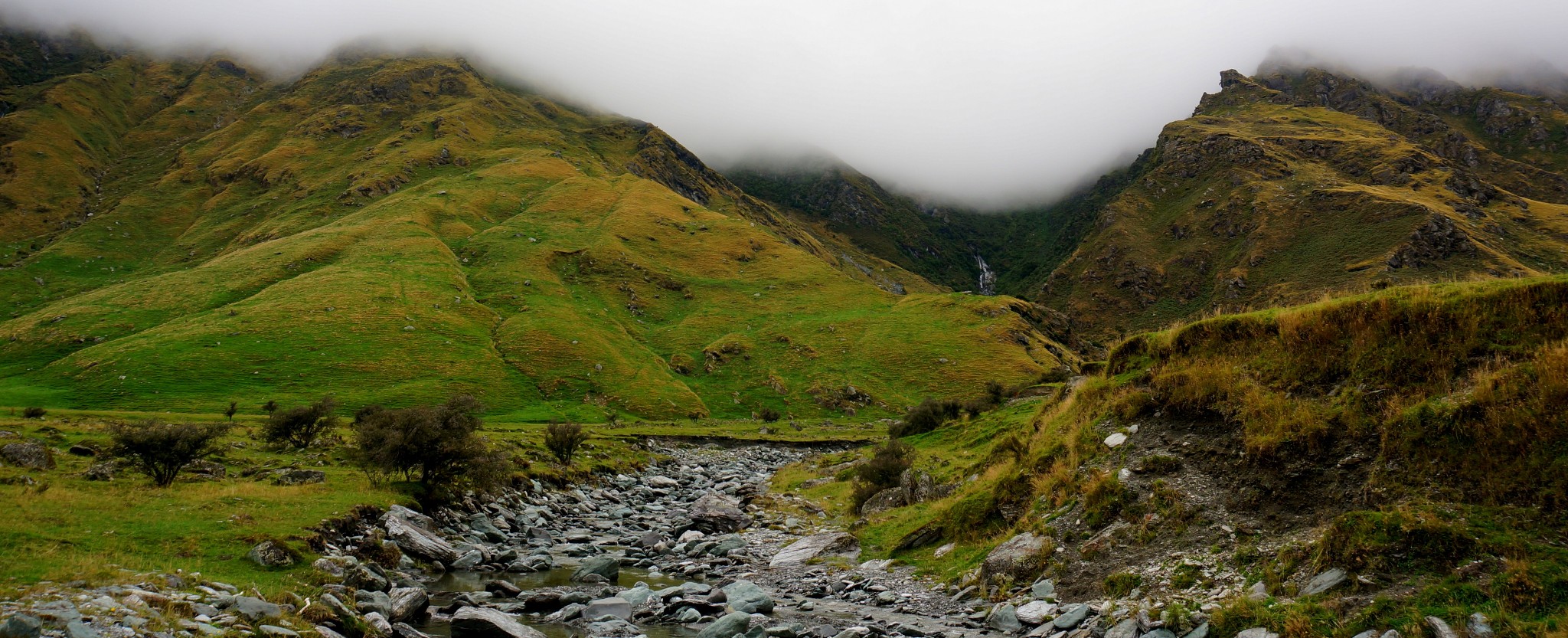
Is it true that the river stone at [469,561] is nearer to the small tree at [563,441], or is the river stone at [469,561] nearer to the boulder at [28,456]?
the boulder at [28,456]

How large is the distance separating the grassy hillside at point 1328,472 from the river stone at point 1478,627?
13 cm

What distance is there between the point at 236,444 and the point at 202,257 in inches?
6123

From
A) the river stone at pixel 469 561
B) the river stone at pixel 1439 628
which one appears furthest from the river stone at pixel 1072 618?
the river stone at pixel 469 561

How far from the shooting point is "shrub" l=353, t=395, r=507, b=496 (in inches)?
1008

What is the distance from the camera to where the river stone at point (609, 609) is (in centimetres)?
1562

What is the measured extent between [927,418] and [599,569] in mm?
53308

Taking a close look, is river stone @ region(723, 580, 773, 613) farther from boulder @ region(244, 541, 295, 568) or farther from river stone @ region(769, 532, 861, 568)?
boulder @ region(244, 541, 295, 568)

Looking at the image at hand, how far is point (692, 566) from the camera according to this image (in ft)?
70.5

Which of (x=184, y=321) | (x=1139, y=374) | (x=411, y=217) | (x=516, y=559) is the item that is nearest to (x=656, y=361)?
(x=184, y=321)

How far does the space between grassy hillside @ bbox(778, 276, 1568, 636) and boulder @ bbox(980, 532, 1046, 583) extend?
1.17ft

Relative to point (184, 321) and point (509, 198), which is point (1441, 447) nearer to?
point (184, 321)

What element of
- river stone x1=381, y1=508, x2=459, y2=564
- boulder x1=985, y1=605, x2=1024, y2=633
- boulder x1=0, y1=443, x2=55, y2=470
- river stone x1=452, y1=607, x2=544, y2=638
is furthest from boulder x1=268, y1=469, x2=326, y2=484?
boulder x1=985, y1=605, x2=1024, y2=633

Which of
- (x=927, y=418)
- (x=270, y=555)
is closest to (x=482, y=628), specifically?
(x=270, y=555)

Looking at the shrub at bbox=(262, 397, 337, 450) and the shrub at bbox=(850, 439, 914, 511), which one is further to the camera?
the shrub at bbox=(262, 397, 337, 450)
